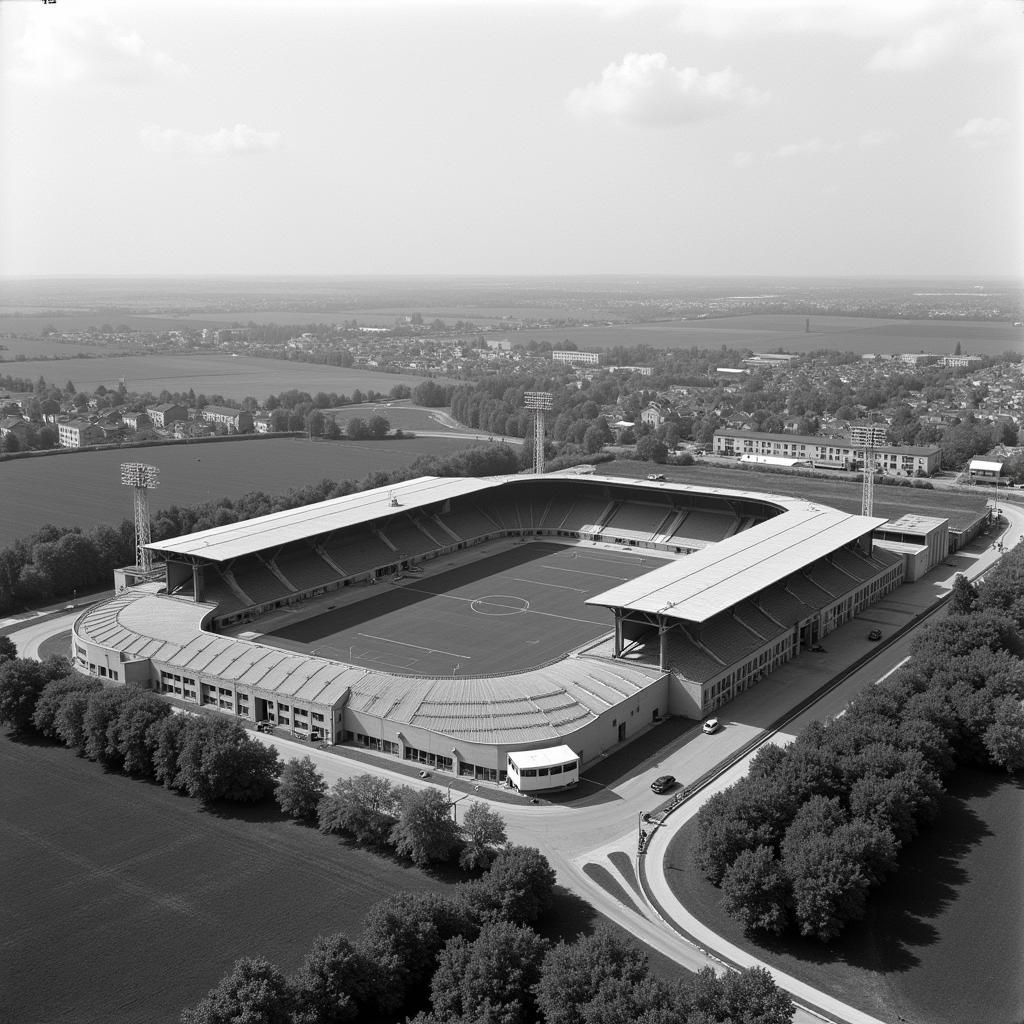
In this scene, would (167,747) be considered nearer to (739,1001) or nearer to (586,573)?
(739,1001)

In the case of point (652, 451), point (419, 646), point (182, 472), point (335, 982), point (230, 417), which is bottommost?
point (419, 646)

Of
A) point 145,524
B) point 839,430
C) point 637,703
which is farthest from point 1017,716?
point 839,430

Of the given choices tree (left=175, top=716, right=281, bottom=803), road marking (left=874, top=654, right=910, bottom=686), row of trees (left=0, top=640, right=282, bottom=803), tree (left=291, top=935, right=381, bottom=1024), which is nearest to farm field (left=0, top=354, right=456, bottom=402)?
row of trees (left=0, top=640, right=282, bottom=803)

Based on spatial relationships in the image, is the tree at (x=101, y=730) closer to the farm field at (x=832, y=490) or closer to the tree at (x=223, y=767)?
the tree at (x=223, y=767)

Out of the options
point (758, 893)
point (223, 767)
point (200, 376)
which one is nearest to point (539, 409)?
point (223, 767)

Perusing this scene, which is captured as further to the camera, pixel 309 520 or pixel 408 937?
pixel 309 520

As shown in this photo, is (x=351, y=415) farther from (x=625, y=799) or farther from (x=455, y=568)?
(x=625, y=799)
